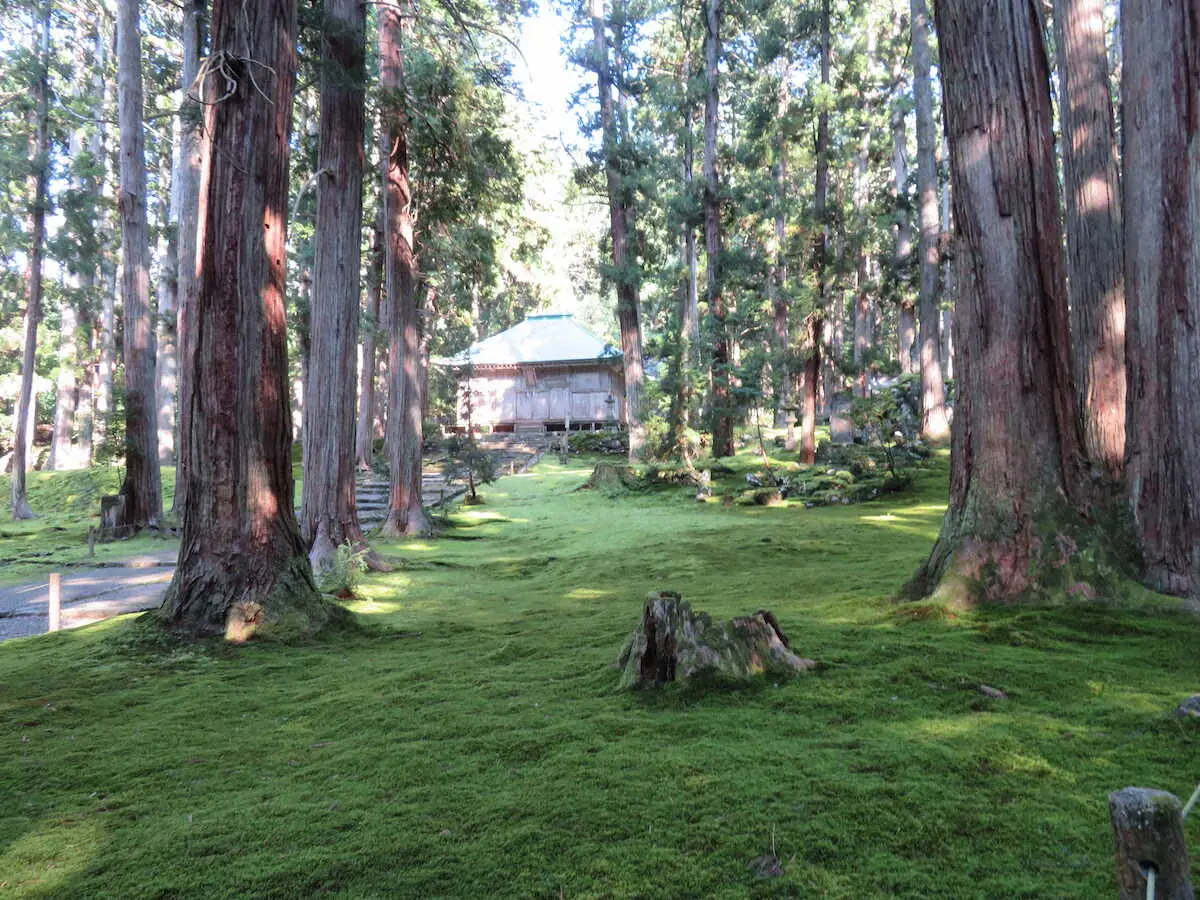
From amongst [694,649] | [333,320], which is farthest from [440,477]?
[694,649]

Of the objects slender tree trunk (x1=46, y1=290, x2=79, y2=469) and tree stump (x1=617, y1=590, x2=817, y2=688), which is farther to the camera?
slender tree trunk (x1=46, y1=290, x2=79, y2=469)

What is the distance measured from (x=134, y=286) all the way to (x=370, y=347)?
779cm

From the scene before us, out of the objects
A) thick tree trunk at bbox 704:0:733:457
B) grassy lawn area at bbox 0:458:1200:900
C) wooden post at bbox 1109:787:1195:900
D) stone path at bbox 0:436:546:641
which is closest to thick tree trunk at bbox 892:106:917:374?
thick tree trunk at bbox 704:0:733:457

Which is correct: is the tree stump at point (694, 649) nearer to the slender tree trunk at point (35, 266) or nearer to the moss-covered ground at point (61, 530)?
the moss-covered ground at point (61, 530)

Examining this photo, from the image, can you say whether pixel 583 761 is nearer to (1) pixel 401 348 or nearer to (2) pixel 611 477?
(1) pixel 401 348

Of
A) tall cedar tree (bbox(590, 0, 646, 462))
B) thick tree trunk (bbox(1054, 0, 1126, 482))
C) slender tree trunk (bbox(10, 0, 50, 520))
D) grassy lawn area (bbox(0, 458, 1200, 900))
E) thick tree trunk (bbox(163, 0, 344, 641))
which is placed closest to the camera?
grassy lawn area (bbox(0, 458, 1200, 900))

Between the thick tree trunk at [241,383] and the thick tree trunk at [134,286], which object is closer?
the thick tree trunk at [241,383]

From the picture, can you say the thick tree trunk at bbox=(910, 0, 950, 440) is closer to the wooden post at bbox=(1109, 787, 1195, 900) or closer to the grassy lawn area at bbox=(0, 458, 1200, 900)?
the grassy lawn area at bbox=(0, 458, 1200, 900)

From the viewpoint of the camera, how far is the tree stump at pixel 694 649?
3.44 metres

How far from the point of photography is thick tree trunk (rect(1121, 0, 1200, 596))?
4469mm

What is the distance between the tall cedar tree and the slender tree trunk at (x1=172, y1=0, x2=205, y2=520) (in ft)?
34.1

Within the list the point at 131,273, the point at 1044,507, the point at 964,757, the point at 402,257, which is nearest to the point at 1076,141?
the point at 1044,507

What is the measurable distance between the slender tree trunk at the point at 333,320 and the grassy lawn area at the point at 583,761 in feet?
12.7

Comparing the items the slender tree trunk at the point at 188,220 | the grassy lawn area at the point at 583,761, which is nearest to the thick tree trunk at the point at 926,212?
the grassy lawn area at the point at 583,761
